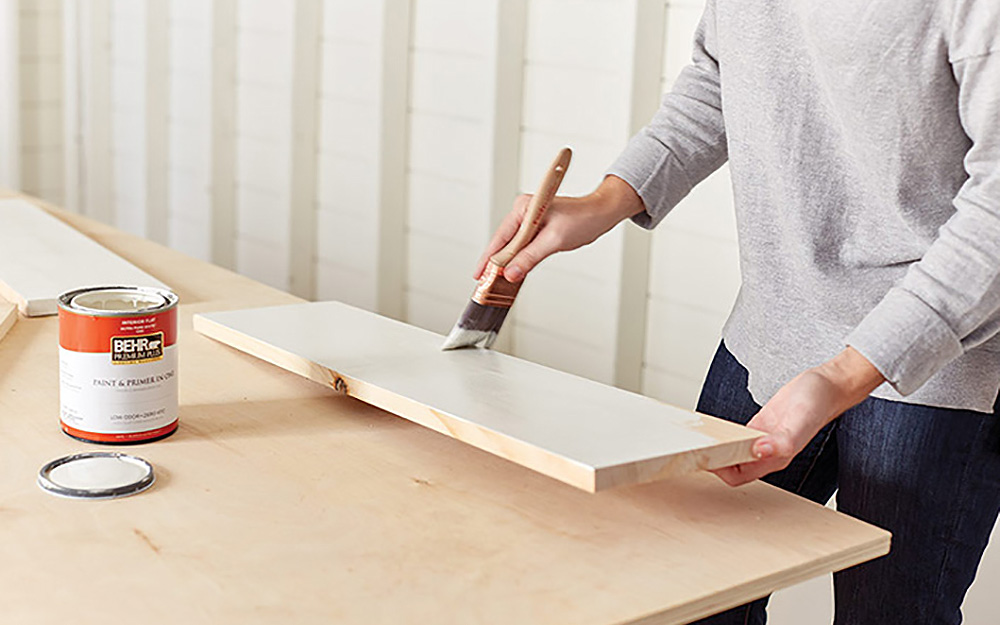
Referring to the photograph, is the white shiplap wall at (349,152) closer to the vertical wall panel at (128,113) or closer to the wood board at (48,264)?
the vertical wall panel at (128,113)

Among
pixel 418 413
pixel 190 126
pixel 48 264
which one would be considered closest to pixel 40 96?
pixel 190 126

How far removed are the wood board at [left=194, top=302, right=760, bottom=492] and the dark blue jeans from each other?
0.28 m

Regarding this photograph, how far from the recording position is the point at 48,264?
5.47ft

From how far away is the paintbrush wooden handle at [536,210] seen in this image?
3.84 feet

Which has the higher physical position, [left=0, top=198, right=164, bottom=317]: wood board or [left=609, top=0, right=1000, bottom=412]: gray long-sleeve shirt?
[left=609, top=0, right=1000, bottom=412]: gray long-sleeve shirt

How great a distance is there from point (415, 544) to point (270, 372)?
0.47 m

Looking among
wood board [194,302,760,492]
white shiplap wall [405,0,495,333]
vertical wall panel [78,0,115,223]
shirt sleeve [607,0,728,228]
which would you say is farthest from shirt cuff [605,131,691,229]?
vertical wall panel [78,0,115,223]

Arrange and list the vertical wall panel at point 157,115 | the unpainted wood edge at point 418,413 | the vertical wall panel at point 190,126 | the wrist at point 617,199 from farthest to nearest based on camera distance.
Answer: the vertical wall panel at point 157,115 → the vertical wall panel at point 190,126 → the wrist at point 617,199 → the unpainted wood edge at point 418,413

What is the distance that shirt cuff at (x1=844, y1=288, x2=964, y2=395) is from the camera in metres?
1.02

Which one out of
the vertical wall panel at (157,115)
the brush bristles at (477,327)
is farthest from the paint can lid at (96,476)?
the vertical wall panel at (157,115)

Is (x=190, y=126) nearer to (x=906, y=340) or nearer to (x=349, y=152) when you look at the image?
(x=349, y=152)

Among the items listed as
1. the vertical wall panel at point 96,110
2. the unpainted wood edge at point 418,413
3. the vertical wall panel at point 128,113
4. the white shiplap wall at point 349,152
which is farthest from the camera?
the vertical wall panel at point 96,110

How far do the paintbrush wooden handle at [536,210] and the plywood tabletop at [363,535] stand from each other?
20 centimetres

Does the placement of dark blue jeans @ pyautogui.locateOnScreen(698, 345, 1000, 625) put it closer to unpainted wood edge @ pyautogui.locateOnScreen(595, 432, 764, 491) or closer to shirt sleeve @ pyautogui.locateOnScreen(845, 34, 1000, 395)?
shirt sleeve @ pyautogui.locateOnScreen(845, 34, 1000, 395)
